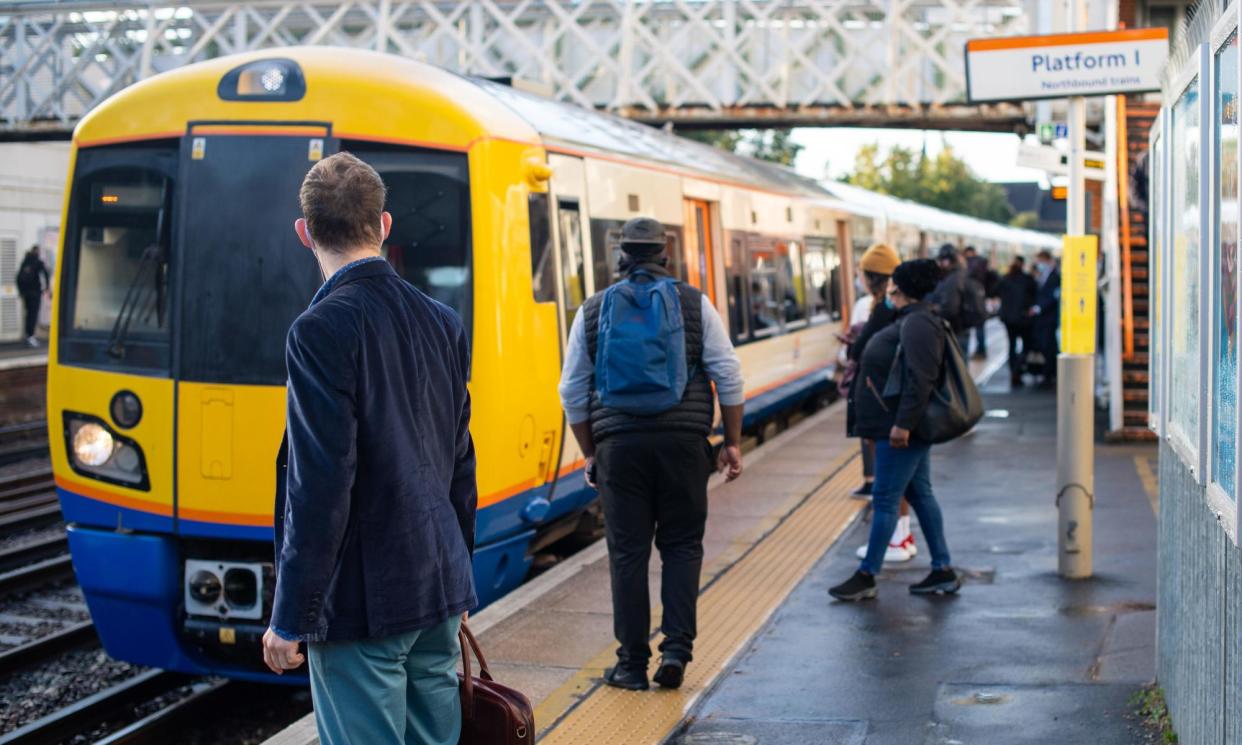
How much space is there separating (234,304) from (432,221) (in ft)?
2.99

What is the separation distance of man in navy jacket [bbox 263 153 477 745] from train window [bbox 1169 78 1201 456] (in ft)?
5.82

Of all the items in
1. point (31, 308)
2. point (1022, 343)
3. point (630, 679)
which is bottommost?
point (630, 679)

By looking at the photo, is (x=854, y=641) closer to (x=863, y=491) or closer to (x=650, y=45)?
(x=863, y=491)

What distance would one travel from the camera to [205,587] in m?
6.41

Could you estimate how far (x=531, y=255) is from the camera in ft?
24.1

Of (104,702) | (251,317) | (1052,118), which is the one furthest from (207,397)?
(1052,118)

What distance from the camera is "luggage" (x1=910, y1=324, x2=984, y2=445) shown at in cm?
711

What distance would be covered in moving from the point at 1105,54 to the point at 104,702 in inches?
214

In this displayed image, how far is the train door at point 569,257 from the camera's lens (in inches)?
306

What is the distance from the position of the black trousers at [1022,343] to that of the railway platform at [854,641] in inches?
371

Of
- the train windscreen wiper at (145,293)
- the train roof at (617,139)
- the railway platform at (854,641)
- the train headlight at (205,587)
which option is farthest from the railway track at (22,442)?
the train headlight at (205,587)

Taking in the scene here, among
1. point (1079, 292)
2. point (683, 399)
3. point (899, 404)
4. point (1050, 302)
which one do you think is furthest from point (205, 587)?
point (1050, 302)

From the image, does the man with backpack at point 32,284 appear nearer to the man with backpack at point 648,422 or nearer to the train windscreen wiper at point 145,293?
the train windscreen wiper at point 145,293

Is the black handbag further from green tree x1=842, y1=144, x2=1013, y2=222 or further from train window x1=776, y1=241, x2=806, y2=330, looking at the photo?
Result: green tree x1=842, y1=144, x2=1013, y2=222
